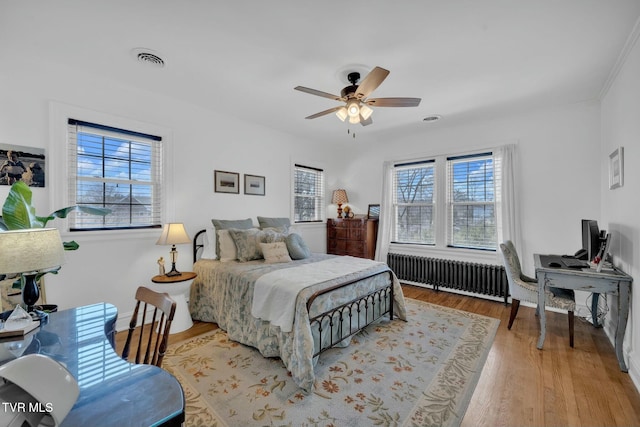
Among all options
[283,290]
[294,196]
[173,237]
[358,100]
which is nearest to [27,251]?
[283,290]

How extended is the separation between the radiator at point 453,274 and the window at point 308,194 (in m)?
1.71

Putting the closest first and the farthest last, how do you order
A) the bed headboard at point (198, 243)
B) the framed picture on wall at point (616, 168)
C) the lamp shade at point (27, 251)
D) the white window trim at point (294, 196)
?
the lamp shade at point (27, 251) → the framed picture on wall at point (616, 168) → the bed headboard at point (198, 243) → the white window trim at point (294, 196)

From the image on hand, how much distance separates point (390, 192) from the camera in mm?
5117

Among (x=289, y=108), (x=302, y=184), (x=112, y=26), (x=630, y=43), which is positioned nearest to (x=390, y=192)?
(x=302, y=184)

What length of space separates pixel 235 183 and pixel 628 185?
432 cm

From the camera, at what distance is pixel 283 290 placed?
2.35 metres

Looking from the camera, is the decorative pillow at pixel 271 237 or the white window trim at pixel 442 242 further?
the white window trim at pixel 442 242

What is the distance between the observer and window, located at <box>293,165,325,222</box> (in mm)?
5176

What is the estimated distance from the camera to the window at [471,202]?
4195 millimetres

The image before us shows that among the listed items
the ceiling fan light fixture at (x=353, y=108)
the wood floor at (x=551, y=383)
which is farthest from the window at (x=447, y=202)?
the ceiling fan light fixture at (x=353, y=108)

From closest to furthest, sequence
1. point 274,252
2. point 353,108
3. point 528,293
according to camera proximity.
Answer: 1. point 353,108
2. point 528,293
3. point 274,252

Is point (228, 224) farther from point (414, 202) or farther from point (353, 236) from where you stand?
point (414, 202)

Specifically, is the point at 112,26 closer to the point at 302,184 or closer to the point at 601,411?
the point at 302,184

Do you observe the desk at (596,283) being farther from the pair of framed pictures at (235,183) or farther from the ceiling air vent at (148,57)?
the ceiling air vent at (148,57)
